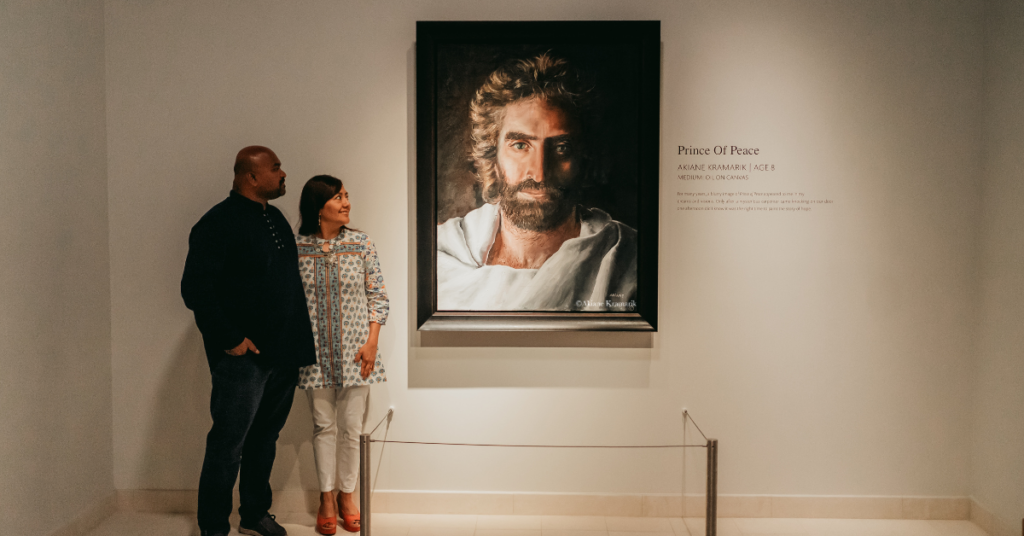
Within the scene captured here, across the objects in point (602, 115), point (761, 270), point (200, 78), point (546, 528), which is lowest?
point (546, 528)

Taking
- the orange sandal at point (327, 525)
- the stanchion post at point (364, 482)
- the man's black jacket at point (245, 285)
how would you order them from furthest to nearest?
the orange sandal at point (327, 525)
the man's black jacket at point (245, 285)
the stanchion post at point (364, 482)

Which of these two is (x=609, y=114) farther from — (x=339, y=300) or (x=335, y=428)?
(x=335, y=428)

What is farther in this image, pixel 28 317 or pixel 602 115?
pixel 602 115

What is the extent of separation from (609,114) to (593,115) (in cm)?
→ 8

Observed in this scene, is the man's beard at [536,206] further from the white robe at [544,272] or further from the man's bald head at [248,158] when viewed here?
the man's bald head at [248,158]

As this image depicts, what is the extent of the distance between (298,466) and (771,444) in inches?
95.5

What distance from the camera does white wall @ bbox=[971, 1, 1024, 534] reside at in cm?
266

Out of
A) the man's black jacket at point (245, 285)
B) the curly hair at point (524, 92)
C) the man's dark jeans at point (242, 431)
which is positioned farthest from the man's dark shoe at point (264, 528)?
the curly hair at point (524, 92)

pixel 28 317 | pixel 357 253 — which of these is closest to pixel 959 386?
pixel 357 253

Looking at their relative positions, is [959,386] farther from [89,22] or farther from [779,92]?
[89,22]

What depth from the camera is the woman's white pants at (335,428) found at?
2.79 m

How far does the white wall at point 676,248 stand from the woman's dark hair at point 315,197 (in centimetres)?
24

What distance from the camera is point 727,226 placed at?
114 inches

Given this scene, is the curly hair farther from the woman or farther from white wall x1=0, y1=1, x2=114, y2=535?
white wall x1=0, y1=1, x2=114, y2=535
